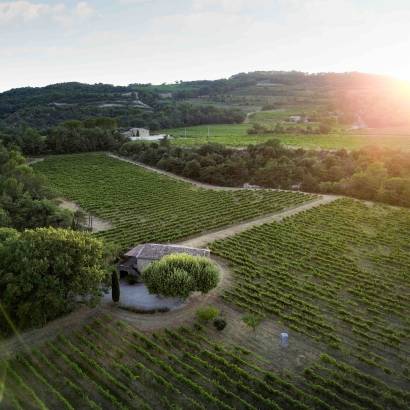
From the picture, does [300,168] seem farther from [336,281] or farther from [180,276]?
Answer: [180,276]

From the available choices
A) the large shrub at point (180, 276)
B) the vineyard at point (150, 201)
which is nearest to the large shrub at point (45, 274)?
the large shrub at point (180, 276)

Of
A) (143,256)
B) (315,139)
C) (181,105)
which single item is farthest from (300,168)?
(181,105)

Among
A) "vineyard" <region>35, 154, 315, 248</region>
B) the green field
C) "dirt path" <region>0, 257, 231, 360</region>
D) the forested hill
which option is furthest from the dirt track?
the forested hill

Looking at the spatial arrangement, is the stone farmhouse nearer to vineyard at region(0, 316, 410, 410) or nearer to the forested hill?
vineyard at region(0, 316, 410, 410)

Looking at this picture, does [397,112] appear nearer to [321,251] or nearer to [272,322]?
[321,251]

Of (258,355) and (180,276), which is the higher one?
(180,276)

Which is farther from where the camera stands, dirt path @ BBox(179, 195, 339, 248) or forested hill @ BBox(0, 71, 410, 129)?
forested hill @ BBox(0, 71, 410, 129)
